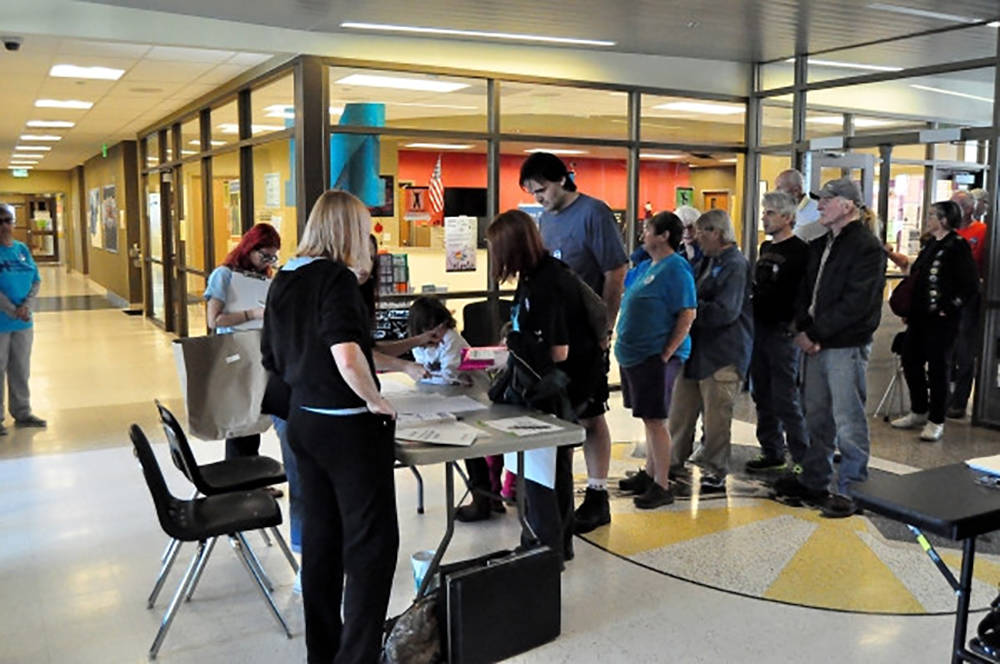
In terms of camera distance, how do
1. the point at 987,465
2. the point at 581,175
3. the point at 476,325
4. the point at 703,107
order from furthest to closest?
the point at 703,107
the point at 581,175
the point at 476,325
the point at 987,465

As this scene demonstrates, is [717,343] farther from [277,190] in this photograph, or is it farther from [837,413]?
[277,190]

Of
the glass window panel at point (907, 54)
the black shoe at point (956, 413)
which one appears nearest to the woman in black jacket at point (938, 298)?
the black shoe at point (956, 413)

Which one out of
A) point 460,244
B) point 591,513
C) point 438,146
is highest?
point 438,146

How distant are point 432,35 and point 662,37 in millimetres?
1768

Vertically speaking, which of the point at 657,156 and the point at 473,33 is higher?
the point at 473,33

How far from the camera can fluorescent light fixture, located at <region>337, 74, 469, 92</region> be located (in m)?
6.51

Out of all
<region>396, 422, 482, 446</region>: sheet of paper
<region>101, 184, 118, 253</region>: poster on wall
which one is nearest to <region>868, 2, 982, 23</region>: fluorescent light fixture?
<region>396, 422, 482, 446</region>: sheet of paper

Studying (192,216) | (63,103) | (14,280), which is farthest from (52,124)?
(14,280)

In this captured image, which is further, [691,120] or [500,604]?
[691,120]

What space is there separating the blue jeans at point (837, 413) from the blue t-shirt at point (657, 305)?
0.73 metres

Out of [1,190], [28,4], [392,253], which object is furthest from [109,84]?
[1,190]

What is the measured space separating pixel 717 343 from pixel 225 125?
18.3 feet

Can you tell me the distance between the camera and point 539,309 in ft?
11.2

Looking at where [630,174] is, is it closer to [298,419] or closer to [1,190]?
[298,419]
